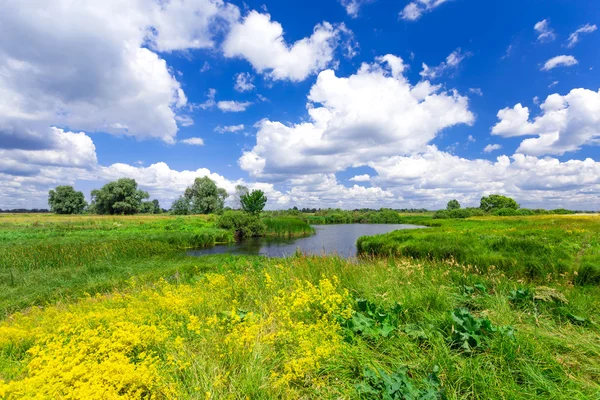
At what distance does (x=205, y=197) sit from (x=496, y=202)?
101 metres

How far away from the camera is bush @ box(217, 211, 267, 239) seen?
127 ft

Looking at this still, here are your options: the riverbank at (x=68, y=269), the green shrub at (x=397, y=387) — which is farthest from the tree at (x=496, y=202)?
the green shrub at (x=397, y=387)

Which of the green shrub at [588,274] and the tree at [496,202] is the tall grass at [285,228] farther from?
the tree at [496,202]

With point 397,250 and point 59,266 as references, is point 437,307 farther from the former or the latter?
point 59,266

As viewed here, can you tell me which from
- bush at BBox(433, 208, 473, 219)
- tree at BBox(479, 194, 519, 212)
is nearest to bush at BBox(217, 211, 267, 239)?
bush at BBox(433, 208, 473, 219)

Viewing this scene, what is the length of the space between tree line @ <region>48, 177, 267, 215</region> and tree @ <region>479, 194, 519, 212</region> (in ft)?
279

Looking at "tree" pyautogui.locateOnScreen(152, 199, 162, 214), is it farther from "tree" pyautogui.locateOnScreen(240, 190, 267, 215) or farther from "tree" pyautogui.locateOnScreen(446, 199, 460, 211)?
"tree" pyautogui.locateOnScreen(446, 199, 460, 211)

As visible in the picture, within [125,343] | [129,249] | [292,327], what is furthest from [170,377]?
[129,249]

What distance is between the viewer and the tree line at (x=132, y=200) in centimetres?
6284

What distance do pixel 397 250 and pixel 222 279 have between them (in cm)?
1532

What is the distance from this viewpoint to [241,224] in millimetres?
39156

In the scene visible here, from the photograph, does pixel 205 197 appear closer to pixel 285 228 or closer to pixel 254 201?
pixel 254 201

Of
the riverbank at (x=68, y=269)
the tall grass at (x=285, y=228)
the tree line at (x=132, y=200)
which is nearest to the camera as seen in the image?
the riverbank at (x=68, y=269)

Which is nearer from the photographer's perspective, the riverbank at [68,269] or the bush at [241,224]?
the riverbank at [68,269]
